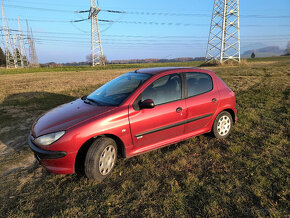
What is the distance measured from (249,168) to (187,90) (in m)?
1.61

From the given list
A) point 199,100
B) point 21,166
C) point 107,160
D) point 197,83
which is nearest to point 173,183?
point 107,160

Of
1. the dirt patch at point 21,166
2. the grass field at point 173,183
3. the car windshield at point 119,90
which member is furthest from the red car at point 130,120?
the dirt patch at point 21,166

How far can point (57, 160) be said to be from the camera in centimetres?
255

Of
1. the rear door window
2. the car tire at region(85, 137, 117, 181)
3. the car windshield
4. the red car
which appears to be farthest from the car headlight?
the rear door window

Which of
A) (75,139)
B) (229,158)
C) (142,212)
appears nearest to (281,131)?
(229,158)

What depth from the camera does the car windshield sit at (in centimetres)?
310

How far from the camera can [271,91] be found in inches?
321

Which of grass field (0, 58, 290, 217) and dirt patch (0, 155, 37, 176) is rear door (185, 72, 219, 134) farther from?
dirt patch (0, 155, 37, 176)

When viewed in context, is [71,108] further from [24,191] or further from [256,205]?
[256,205]

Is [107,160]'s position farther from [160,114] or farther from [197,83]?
[197,83]

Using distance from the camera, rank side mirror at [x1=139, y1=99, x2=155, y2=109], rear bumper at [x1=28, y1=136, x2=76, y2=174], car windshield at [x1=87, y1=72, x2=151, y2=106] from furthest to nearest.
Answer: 1. car windshield at [x1=87, y1=72, x2=151, y2=106]
2. side mirror at [x1=139, y1=99, x2=155, y2=109]
3. rear bumper at [x1=28, y1=136, x2=76, y2=174]

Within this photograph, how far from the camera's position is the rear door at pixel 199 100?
345 centimetres

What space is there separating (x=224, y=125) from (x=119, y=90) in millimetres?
2345

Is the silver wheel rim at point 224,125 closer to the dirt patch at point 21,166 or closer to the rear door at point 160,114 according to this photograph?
the rear door at point 160,114
